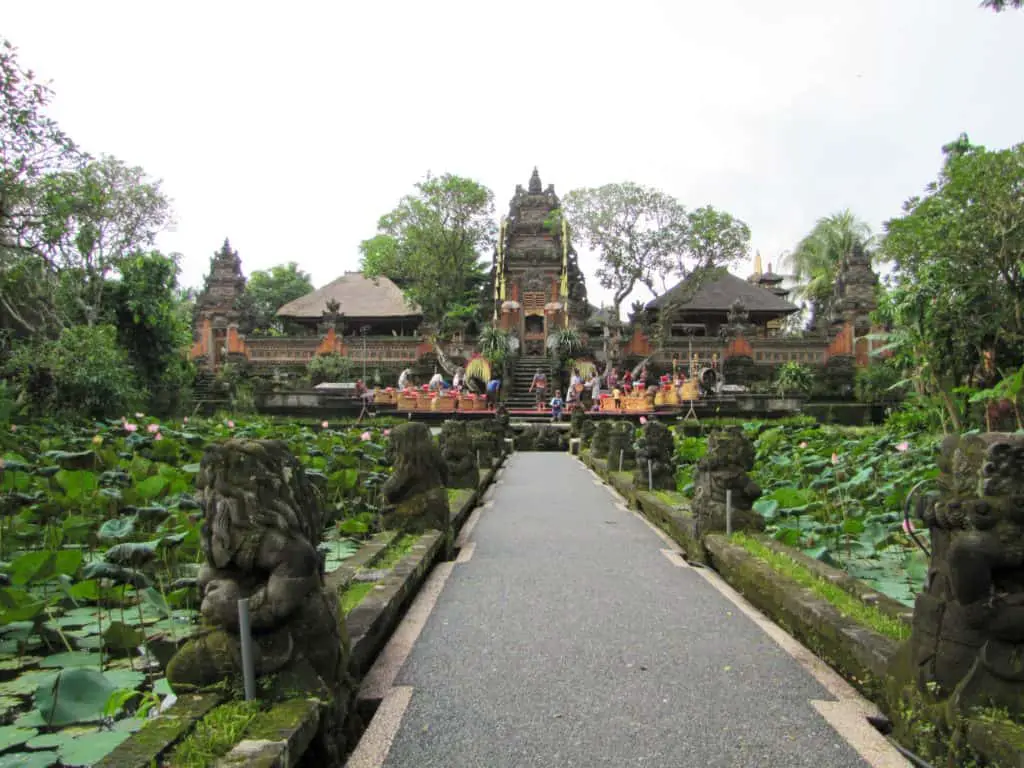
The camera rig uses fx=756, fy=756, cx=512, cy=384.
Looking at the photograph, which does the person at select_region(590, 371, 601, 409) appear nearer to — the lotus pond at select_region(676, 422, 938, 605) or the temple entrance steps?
the temple entrance steps

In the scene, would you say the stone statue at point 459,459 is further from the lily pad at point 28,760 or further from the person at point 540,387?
the person at point 540,387

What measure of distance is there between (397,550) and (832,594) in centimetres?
288

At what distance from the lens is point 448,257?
3625cm

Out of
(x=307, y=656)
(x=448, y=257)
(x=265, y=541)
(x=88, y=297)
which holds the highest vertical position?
(x=448, y=257)

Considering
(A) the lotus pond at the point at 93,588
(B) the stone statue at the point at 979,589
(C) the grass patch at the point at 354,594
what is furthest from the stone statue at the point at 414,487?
(B) the stone statue at the point at 979,589

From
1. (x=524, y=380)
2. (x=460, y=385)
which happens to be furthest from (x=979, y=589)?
(x=524, y=380)

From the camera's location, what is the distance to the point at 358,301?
131 ft

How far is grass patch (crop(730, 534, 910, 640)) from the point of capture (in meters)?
3.40

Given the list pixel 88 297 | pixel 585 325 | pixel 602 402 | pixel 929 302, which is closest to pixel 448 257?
pixel 585 325

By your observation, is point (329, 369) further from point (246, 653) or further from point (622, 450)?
point (246, 653)

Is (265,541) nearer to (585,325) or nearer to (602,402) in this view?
(602,402)

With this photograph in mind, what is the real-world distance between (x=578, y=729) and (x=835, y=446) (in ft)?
26.3

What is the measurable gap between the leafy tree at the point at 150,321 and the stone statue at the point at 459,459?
12.3 metres

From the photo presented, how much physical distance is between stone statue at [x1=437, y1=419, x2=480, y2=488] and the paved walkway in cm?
367
